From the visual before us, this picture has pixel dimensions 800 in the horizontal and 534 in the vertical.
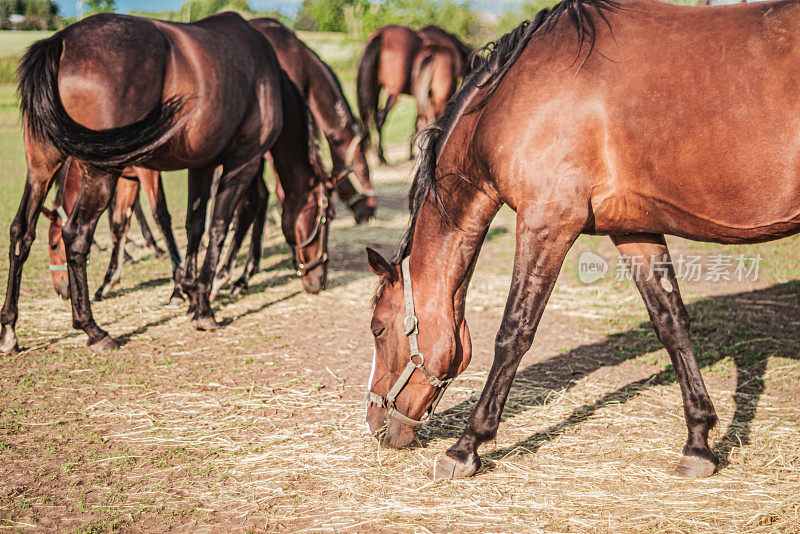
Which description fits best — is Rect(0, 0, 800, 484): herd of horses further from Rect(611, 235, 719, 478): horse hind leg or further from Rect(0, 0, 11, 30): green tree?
Rect(0, 0, 11, 30): green tree

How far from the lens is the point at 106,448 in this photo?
131 inches

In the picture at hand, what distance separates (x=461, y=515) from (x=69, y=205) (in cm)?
456

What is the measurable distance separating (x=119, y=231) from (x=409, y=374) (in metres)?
4.10

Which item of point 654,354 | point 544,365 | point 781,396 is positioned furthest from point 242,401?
point 781,396

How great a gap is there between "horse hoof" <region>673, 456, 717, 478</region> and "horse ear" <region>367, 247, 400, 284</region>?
160 cm

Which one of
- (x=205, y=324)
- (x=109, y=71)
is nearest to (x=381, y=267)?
(x=109, y=71)

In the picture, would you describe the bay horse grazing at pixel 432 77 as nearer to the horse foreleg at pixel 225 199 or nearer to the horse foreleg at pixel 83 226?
the horse foreleg at pixel 225 199

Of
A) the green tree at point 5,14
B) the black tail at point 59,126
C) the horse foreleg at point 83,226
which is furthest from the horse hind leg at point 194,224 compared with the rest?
the green tree at point 5,14

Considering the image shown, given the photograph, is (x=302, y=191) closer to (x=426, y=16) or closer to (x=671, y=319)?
(x=671, y=319)

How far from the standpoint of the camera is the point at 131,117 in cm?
451

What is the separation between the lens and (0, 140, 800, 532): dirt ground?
2730 millimetres

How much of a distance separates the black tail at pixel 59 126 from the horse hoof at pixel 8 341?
4.50 feet

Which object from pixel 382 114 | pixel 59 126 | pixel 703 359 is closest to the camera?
pixel 59 126

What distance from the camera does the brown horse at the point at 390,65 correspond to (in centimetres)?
1305
